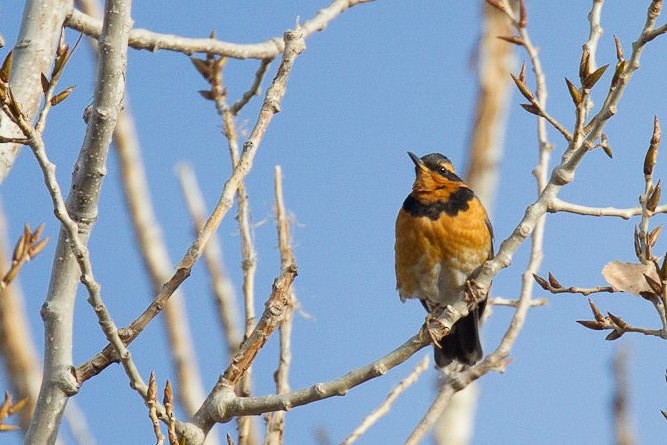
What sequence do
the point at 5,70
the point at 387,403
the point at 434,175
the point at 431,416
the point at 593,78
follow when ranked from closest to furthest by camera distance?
the point at 5,70, the point at 593,78, the point at 431,416, the point at 387,403, the point at 434,175

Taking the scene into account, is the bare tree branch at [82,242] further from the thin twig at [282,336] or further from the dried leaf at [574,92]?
the dried leaf at [574,92]

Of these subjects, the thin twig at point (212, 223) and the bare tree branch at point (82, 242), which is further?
the thin twig at point (212, 223)

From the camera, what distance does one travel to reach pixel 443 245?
564 centimetres

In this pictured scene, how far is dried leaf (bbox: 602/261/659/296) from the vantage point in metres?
3.25

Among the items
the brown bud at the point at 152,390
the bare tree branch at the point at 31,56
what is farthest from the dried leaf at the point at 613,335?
the bare tree branch at the point at 31,56

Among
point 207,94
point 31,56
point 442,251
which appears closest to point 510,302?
point 442,251

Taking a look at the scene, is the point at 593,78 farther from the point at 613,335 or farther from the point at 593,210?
the point at 613,335

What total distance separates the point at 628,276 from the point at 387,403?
57.5 inches

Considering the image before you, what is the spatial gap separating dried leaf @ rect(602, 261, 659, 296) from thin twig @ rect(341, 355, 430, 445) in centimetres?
134

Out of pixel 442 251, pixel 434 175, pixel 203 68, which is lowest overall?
A: pixel 442 251

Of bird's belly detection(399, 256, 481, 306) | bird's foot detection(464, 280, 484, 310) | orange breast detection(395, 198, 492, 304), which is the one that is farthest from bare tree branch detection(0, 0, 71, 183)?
bird's belly detection(399, 256, 481, 306)

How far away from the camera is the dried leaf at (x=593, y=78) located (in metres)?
3.43

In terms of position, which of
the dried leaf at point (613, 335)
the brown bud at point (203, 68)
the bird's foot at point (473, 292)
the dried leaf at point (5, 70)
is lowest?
the dried leaf at point (613, 335)

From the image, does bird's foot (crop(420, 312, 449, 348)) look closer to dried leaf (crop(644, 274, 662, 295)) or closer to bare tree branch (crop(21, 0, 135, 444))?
dried leaf (crop(644, 274, 662, 295))
